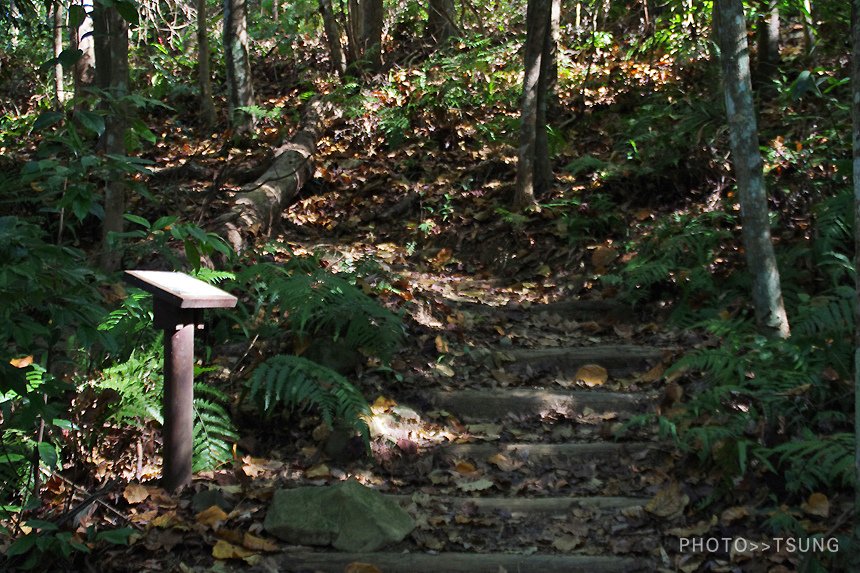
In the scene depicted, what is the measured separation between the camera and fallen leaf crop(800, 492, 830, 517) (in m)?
3.47

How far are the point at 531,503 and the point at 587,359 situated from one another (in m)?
1.84

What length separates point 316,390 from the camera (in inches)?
167

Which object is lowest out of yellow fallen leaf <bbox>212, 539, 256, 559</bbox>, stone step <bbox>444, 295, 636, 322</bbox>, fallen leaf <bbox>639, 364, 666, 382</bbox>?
yellow fallen leaf <bbox>212, 539, 256, 559</bbox>

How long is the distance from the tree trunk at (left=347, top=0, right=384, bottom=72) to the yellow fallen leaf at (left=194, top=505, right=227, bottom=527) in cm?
910

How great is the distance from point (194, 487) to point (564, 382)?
2668 mm

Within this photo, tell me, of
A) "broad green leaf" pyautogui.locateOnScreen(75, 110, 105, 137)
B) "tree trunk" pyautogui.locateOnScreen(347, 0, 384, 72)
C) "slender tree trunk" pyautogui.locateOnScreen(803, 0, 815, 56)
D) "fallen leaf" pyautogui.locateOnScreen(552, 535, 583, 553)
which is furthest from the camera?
"tree trunk" pyautogui.locateOnScreen(347, 0, 384, 72)

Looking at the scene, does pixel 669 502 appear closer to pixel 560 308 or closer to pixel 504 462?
pixel 504 462

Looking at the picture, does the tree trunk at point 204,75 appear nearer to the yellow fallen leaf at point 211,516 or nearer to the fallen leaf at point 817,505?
the yellow fallen leaf at point 211,516

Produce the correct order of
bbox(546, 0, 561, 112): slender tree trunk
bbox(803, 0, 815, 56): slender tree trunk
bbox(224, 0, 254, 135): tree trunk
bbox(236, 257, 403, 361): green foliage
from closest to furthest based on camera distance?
bbox(236, 257, 403, 361): green foliage < bbox(803, 0, 815, 56): slender tree trunk < bbox(546, 0, 561, 112): slender tree trunk < bbox(224, 0, 254, 135): tree trunk

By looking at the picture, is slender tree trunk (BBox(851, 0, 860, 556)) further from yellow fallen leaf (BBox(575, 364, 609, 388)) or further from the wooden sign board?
the wooden sign board

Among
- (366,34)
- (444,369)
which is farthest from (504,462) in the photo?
(366,34)

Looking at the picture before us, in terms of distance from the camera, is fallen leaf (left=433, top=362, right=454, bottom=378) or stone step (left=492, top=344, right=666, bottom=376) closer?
fallen leaf (left=433, top=362, right=454, bottom=378)

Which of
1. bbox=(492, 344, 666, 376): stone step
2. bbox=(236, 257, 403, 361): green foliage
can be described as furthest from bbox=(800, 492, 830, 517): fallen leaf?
bbox=(236, 257, 403, 361): green foliage

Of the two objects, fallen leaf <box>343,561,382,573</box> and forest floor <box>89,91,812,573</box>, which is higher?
forest floor <box>89,91,812,573</box>
